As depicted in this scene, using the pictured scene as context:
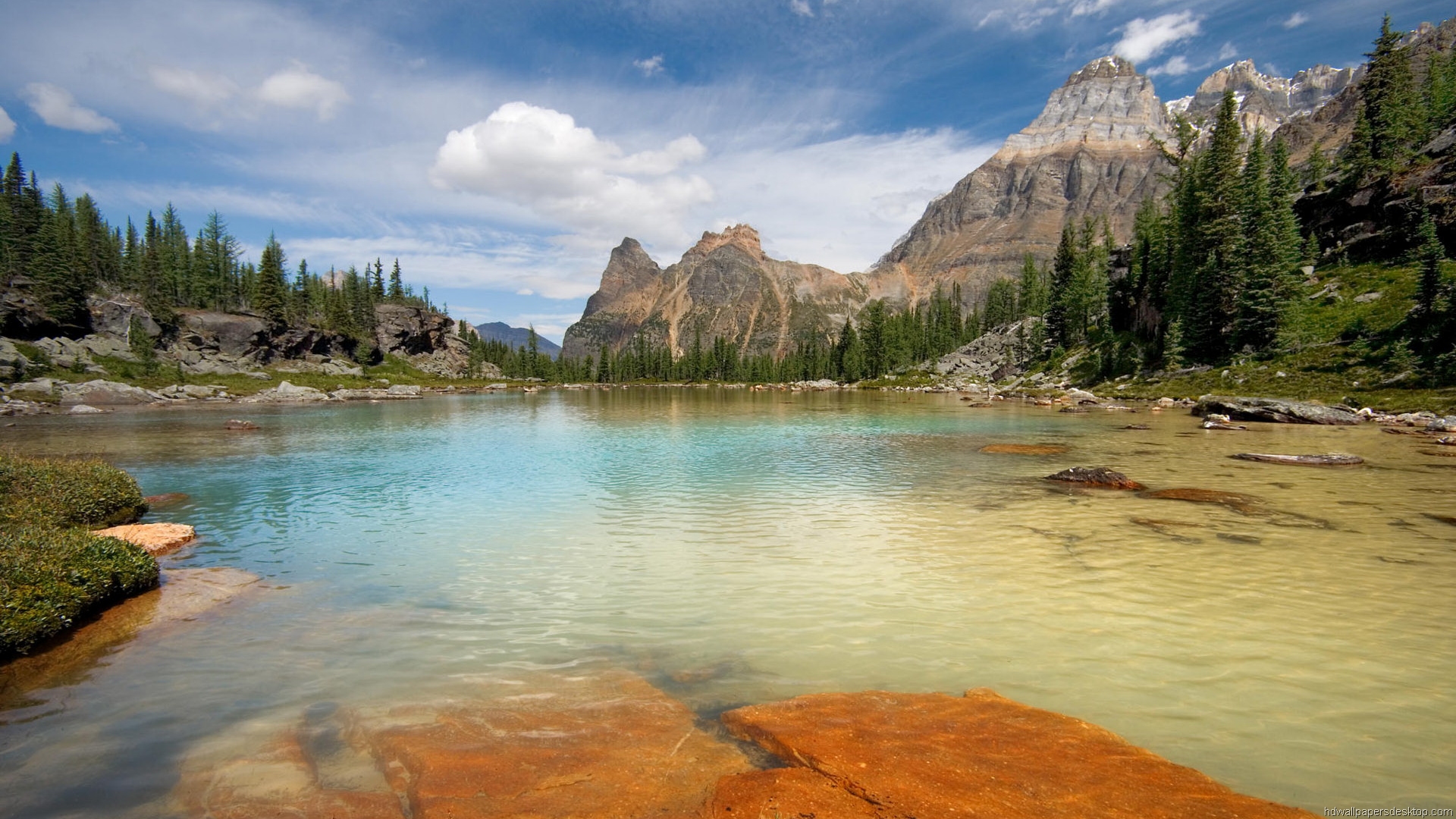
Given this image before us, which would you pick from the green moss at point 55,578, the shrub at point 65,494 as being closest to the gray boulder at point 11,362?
the shrub at point 65,494

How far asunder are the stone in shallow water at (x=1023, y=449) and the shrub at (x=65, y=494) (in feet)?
115

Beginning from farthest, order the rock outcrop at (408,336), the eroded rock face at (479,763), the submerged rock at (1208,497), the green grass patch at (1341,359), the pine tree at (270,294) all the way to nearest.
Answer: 1. the rock outcrop at (408,336)
2. the pine tree at (270,294)
3. the green grass patch at (1341,359)
4. the submerged rock at (1208,497)
5. the eroded rock face at (479,763)

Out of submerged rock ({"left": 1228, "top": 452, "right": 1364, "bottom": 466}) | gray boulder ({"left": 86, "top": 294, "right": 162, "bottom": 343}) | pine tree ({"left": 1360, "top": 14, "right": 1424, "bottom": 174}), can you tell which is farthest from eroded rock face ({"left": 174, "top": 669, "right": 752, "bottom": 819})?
gray boulder ({"left": 86, "top": 294, "right": 162, "bottom": 343})

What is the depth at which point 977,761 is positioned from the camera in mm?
6230

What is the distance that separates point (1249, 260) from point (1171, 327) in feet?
31.4

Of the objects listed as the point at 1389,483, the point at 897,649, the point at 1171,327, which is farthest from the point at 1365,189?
the point at 897,649

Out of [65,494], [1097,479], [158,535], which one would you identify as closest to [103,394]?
[65,494]

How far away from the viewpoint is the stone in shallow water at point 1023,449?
32.7 meters

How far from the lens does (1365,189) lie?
70312mm

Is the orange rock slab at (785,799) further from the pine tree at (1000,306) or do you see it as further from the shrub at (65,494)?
the pine tree at (1000,306)

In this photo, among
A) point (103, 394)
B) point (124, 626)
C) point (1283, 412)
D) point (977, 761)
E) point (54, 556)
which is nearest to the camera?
point (977, 761)

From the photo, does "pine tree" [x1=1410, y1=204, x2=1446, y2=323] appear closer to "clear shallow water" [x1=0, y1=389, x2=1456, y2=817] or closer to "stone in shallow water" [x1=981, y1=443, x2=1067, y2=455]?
"clear shallow water" [x1=0, y1=389, x2=1456, y2=817]

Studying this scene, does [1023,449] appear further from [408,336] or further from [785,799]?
[408,336]

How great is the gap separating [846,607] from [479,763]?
7.24m
